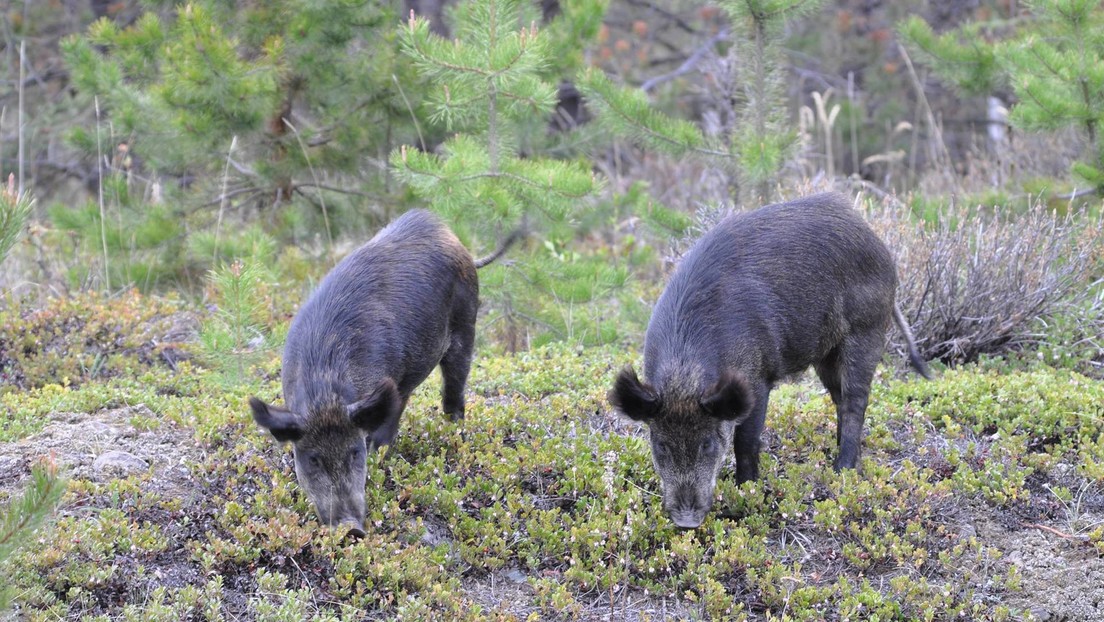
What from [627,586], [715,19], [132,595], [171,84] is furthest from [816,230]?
[715,19]

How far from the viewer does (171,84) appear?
8.88 meters

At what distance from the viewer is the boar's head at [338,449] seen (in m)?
4.87

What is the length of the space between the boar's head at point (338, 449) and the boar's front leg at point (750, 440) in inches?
66.2

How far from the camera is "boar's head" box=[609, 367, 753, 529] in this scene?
198 inches

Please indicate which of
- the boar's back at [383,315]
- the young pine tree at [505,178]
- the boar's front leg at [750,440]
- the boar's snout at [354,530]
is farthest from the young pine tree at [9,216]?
the young pine tree at [505,178]

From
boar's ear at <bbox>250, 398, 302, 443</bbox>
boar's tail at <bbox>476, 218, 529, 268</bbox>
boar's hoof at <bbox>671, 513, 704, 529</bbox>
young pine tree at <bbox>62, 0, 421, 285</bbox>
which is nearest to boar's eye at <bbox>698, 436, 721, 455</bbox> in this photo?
boar's hoof at <bbox>671, 513, 704, 529</bbox>

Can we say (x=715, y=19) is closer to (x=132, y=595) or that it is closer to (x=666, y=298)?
(x=666, y=298)

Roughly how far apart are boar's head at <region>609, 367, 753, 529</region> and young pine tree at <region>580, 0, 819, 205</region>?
373 cm

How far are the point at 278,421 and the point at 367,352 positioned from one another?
2.52ft

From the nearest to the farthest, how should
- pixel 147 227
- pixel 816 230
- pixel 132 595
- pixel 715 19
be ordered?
pixel 132 595 → pixel 816 230 → pixel 147 227 → pixel 715 19

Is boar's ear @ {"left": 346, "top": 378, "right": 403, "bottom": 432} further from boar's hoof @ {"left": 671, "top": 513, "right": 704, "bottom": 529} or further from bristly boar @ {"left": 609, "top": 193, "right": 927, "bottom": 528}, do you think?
boar's hoof @ {"left": 671, "top": 513, "right": 704, "bottom": 529}

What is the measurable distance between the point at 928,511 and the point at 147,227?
6.88 meters

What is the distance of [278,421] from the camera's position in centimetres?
475

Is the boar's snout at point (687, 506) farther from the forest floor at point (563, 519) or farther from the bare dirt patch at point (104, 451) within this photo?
the bare dirt patch at point (104, 451)
